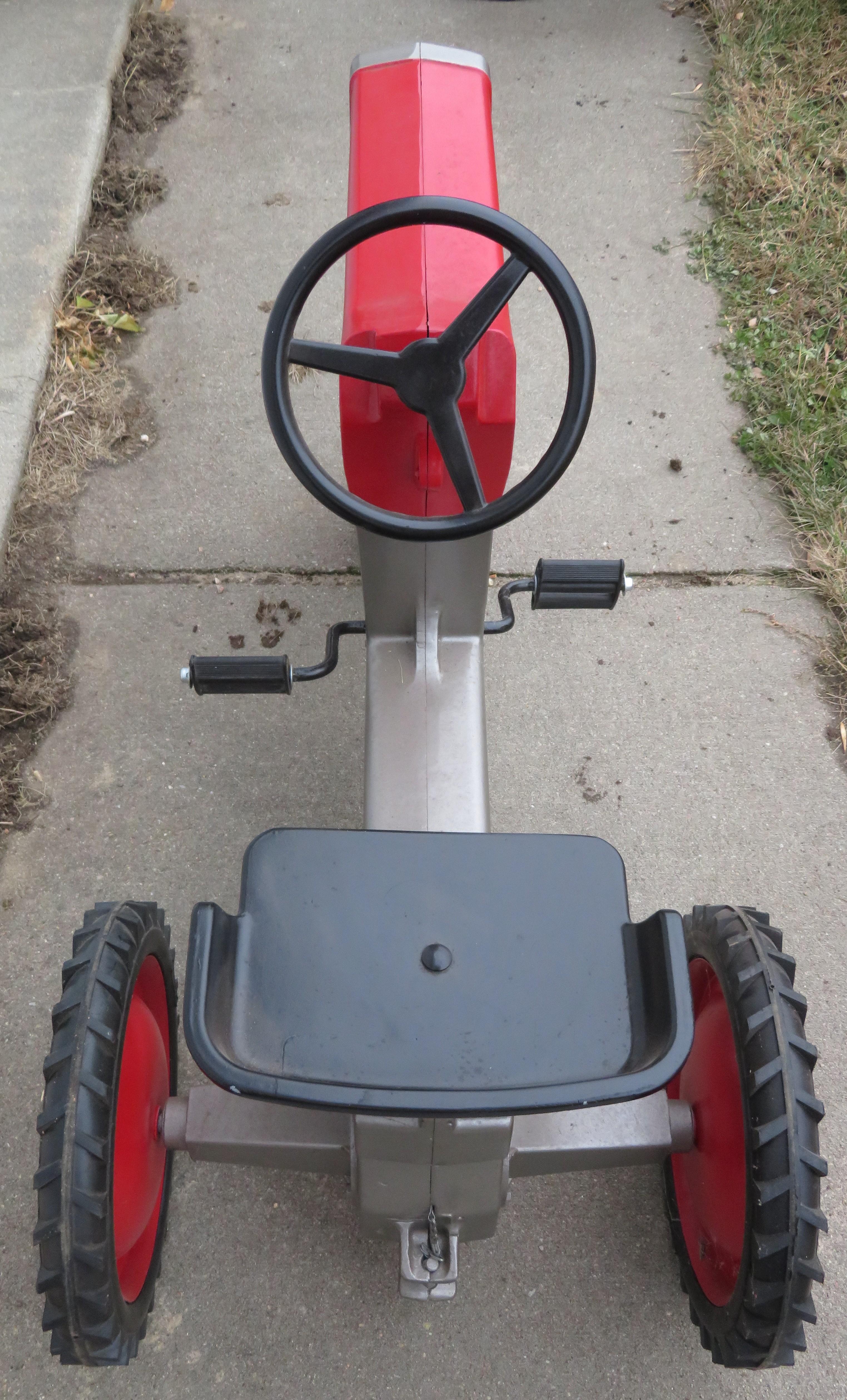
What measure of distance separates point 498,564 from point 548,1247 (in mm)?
1513

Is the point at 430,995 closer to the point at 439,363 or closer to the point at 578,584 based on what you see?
the point at 439,363

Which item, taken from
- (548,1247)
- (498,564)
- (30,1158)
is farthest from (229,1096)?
(498,564)

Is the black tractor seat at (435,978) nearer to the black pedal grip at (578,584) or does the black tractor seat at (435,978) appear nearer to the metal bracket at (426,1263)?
the metal bracket at (426,1263)

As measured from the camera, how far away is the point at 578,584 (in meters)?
1.72

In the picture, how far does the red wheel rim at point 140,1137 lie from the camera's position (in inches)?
51.9

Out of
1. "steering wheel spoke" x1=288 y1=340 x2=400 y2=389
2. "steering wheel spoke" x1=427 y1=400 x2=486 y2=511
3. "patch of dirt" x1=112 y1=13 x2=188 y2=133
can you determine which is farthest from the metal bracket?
"patch of dirt" x1=112 y1=13 x2=188 y2=133

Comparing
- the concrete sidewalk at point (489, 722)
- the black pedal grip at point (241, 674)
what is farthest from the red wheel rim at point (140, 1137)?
the black pedal grip at point (241, 674)

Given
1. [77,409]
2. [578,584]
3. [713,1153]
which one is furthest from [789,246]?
[713,1153]

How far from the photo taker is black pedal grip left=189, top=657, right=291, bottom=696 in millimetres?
1688

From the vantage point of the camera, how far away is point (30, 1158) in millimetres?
1654

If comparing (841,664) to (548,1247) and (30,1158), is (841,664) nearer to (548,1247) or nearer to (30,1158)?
(548,1247)

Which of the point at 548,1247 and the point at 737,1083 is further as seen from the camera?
the point at 548,1247

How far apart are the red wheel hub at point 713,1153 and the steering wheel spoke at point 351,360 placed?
3.24 ft

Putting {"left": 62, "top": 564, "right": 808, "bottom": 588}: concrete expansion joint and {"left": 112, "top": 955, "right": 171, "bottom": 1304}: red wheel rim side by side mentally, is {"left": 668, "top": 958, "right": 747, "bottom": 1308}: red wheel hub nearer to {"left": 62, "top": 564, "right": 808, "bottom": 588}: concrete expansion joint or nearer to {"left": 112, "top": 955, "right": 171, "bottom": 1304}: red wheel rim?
{"left": 112, "top": 955, "right": 171, "bottom": 1304}: red wheel rim
